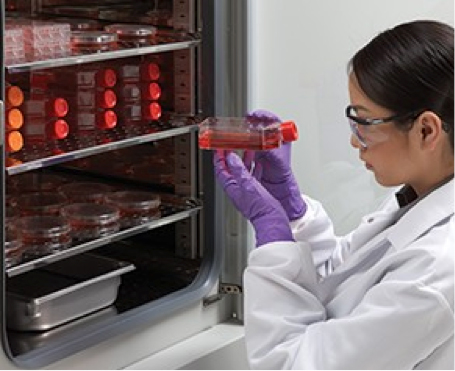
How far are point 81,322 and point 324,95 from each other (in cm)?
81

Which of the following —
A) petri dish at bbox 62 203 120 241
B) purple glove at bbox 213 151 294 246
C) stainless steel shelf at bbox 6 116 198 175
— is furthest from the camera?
petri dish at bbox 62 203 120 241

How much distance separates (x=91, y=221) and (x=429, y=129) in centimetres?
105

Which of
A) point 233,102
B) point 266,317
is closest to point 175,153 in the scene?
point 233,102

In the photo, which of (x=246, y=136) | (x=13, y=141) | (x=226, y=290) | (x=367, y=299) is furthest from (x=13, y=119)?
(x=367, y=299)

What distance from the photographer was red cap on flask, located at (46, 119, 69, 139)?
2482 mm

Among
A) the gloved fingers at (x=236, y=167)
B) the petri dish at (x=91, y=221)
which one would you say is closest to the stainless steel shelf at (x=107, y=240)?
the petri dish at (x=91, y=221)

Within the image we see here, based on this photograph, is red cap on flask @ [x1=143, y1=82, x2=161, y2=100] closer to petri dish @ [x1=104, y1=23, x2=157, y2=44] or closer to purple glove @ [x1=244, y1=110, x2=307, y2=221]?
petri dish @ [x1=104, y1=23, x2=157, y2=44]

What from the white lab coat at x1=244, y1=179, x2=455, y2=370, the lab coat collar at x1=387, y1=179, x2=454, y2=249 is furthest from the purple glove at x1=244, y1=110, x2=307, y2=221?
the lab coat collar at x1=387, y1=179, x2=454, y2=249

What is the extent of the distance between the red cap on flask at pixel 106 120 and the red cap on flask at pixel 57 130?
0.14m

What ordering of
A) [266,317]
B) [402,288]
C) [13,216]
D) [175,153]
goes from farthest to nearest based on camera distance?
[175,153] < [13,216] < [266,317] < [402,288]

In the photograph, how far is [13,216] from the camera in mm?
2619

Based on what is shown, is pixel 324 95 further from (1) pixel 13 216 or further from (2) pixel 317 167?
(1) pixel 13 216

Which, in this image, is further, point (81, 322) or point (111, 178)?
point (111, 178)

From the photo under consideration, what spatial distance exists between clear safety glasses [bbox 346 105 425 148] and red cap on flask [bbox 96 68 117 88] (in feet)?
2.88
